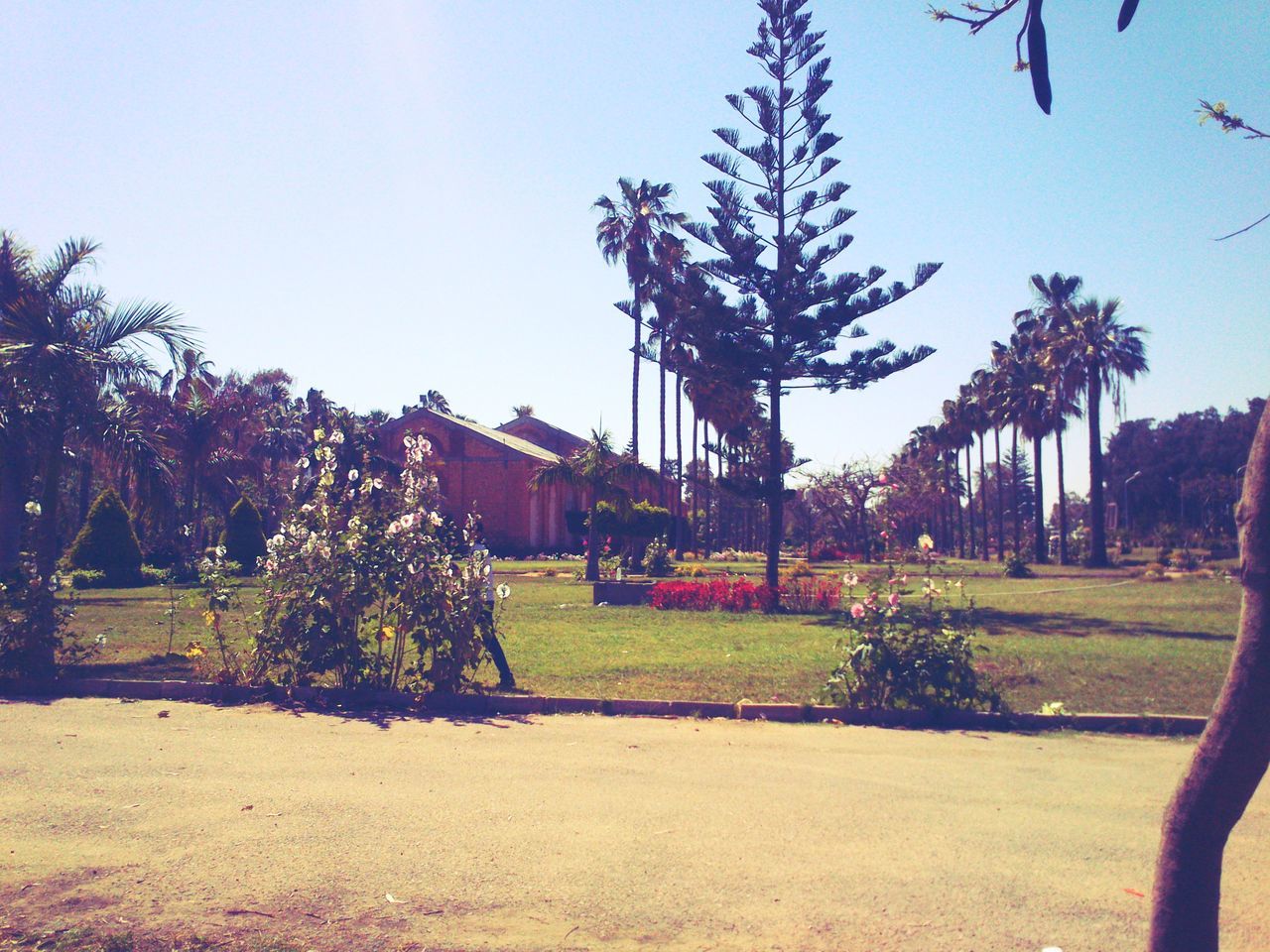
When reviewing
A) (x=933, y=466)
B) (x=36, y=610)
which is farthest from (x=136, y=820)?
(x=933, y=466)

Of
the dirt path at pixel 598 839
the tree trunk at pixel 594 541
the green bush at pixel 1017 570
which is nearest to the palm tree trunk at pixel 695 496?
the tree trunk at pixel 594 541

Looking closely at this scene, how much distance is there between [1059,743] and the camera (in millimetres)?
7859

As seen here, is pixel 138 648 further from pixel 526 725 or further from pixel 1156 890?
pixel 1156 890

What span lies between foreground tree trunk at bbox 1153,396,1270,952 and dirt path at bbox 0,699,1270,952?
146 centimetres

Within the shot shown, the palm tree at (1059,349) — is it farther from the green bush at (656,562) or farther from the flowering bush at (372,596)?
the flowering bush at (372,596)

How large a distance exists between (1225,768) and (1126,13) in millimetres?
2073

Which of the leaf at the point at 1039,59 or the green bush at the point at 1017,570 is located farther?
the green bush at the point at 1017,570

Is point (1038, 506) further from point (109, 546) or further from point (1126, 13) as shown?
point (1126, 13)

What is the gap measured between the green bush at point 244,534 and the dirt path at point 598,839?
86.9ft

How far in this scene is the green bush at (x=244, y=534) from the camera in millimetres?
33219

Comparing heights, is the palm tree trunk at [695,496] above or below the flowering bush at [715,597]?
above

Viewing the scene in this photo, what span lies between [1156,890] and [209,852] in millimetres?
4284

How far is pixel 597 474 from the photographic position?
30188 millimetres

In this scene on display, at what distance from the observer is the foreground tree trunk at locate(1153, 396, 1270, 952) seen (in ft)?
8.30
